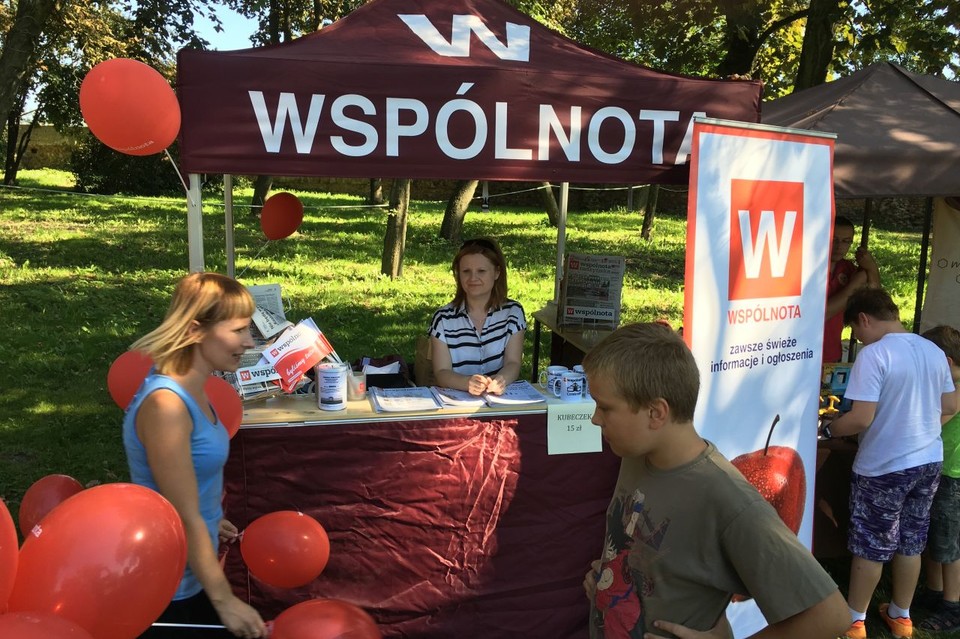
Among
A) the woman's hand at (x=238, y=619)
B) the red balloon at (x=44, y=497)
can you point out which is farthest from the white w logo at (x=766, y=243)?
the red balloon at (x=44, y=497)

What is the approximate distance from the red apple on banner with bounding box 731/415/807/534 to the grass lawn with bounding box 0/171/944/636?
0.93 metres

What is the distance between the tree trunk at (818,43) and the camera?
24.2ft

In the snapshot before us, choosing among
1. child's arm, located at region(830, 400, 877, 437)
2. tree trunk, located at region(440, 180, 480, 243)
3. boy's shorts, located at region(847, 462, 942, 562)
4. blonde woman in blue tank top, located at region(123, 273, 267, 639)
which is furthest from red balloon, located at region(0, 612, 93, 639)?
tree trunk, located at region(440, 180, 480, 243)

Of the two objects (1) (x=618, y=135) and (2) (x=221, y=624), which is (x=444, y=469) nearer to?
(2) (x=221, y=624)

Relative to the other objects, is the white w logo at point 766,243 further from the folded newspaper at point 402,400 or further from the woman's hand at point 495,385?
the folded newspaper at point 402,400

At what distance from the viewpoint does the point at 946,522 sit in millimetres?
3561

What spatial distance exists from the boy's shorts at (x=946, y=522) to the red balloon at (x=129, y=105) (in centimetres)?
373

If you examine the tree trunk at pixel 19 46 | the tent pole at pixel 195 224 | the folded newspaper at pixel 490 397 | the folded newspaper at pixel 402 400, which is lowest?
the folded newspaper at pixel 402 400

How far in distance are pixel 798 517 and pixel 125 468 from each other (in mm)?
4200

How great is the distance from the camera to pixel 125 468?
16.6ft

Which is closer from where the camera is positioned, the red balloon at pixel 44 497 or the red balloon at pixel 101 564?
the red balloon at pixel 101 564

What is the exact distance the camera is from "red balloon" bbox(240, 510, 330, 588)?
2.42 metres

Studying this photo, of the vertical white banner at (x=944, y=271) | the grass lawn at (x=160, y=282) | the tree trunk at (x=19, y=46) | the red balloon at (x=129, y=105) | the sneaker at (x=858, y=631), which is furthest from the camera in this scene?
the tree trunk at (x=19, y=46)

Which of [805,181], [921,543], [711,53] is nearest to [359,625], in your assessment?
[805,181]
